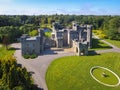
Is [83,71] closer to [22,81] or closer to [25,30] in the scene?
[22,81]

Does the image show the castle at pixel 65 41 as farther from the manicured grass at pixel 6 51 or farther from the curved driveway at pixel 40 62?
the manicured grass at pixel 6 51

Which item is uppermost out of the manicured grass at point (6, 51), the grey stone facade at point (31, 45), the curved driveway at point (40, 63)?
the grey stone facade at point (31, 45)

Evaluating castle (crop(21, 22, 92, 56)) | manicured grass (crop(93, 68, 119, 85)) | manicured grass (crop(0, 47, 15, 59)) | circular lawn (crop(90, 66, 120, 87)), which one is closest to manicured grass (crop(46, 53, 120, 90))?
circular lawn (crop(90, 66, 120, 87))

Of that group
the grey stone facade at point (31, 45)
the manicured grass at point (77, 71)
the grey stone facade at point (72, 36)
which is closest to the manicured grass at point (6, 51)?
the grey stone facade at point (31, 45)

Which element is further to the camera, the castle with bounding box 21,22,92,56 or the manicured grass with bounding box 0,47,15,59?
the manicured grass with bounding box 0,47,15,59

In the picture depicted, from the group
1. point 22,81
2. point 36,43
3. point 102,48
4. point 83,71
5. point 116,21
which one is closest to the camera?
point 22,81

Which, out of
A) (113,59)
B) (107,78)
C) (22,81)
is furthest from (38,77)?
(113,59)

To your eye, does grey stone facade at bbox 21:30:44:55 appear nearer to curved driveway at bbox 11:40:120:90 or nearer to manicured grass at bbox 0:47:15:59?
curved driveway at bbox 11:40:120:90
